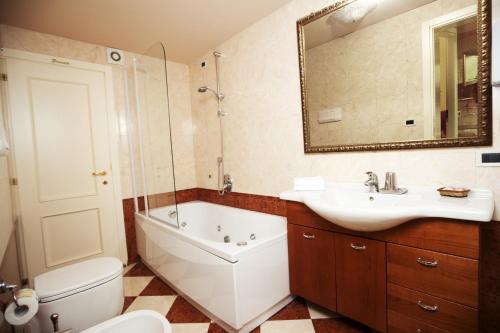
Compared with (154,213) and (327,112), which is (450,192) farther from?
(154,213)

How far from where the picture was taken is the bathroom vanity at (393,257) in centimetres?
103

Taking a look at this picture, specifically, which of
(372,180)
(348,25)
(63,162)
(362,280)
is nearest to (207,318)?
(362,280)

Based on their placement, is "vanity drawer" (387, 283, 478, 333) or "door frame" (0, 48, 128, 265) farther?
"door frame" (0, 48, 128, 265)

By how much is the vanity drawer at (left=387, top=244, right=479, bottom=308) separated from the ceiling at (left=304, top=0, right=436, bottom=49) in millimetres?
1343

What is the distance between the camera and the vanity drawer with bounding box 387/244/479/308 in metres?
1.01

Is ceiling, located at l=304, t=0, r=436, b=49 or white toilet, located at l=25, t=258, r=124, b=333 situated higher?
ceiling, located at l=304, t=0, r=436, b=49

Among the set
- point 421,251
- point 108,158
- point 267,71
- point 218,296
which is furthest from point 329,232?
point 108,158

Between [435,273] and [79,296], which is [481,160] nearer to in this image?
[435,273]

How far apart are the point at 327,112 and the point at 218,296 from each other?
1.47m

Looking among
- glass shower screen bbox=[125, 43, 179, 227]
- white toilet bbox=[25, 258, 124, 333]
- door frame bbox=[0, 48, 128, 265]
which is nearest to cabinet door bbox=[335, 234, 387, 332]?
glass shower screen bbox=[125, 43, 179, 227]

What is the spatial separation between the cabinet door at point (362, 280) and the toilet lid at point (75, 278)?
134 cm

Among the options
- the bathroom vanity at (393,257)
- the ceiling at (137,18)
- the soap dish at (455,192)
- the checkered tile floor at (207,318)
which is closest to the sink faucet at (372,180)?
the bathroom vanity at (393,257)

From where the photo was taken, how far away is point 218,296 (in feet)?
5.03

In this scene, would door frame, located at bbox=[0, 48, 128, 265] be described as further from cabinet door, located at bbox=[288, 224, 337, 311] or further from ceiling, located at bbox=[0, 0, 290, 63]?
cabinet door, located at bbox=[288, 224, 337, 311]
